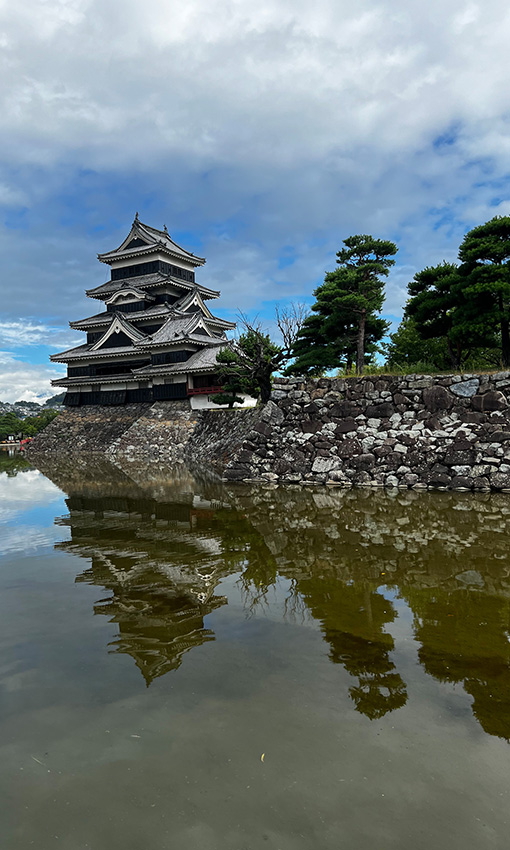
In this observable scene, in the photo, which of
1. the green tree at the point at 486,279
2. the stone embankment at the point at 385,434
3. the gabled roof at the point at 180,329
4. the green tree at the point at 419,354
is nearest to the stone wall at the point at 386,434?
the stone embankment at the point at 385,434

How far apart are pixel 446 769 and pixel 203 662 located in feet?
6.61

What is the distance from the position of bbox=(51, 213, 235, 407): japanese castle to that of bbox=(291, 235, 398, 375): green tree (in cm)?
903

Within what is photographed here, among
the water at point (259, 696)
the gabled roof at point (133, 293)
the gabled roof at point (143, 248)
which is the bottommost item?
the water at point (259, 696)

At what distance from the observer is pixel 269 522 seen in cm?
942

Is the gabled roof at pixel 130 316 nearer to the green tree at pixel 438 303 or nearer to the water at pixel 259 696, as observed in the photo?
the green tree at pixel 438 303

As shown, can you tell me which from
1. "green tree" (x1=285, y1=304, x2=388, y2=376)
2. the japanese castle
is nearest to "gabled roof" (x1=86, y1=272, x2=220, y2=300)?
the japanese castle

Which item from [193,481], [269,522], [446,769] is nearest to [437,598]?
[446,769]

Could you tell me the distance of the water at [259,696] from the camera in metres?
2.44

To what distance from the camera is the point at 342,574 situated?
20.2 feet

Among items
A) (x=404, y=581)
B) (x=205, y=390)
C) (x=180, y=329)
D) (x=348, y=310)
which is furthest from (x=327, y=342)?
(x=404, y=581)

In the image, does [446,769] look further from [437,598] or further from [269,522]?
[269,522]

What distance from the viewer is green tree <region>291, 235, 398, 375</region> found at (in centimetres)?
2114

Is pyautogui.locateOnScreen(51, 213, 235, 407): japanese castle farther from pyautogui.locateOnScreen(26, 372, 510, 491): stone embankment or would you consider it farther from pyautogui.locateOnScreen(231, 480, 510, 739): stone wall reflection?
pyautogui.locateOnScreen(231, 480, 510, 739): stone wall reflection

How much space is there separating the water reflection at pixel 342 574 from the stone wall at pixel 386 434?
1.30m
